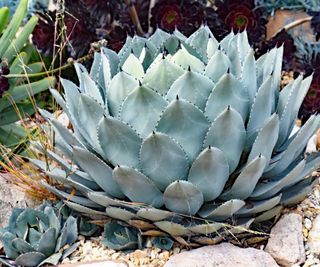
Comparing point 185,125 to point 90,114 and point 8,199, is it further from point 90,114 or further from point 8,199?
point 8,199

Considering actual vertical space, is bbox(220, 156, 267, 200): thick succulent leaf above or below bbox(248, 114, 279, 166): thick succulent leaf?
below

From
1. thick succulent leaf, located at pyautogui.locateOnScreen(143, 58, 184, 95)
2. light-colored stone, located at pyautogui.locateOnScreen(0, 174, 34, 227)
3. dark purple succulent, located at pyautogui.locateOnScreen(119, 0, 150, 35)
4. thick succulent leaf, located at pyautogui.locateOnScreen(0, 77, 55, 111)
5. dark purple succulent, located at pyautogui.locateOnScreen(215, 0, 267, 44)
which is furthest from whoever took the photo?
dark purple succulent, located at pyautogui.locateOnScreen(119, 0, 150, 35)

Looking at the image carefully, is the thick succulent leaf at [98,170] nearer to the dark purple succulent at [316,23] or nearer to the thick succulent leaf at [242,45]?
the thick succulent leaf at [242,45]

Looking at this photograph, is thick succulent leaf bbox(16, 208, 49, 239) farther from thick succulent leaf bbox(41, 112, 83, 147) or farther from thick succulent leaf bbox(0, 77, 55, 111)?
thick succulent leaf bbox(0, 77, 55, 111)

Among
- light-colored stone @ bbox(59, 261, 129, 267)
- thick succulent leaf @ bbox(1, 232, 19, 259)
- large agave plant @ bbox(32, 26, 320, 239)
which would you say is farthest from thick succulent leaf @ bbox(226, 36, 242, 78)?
thick succulent leaf @ bbox(1, 232, 19, 259)

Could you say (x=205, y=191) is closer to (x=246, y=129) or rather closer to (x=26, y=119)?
(x=246, y=129)

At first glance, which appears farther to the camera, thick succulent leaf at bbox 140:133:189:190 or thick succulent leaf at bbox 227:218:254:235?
thick succulent leaf at bbox 227:218:254:235
